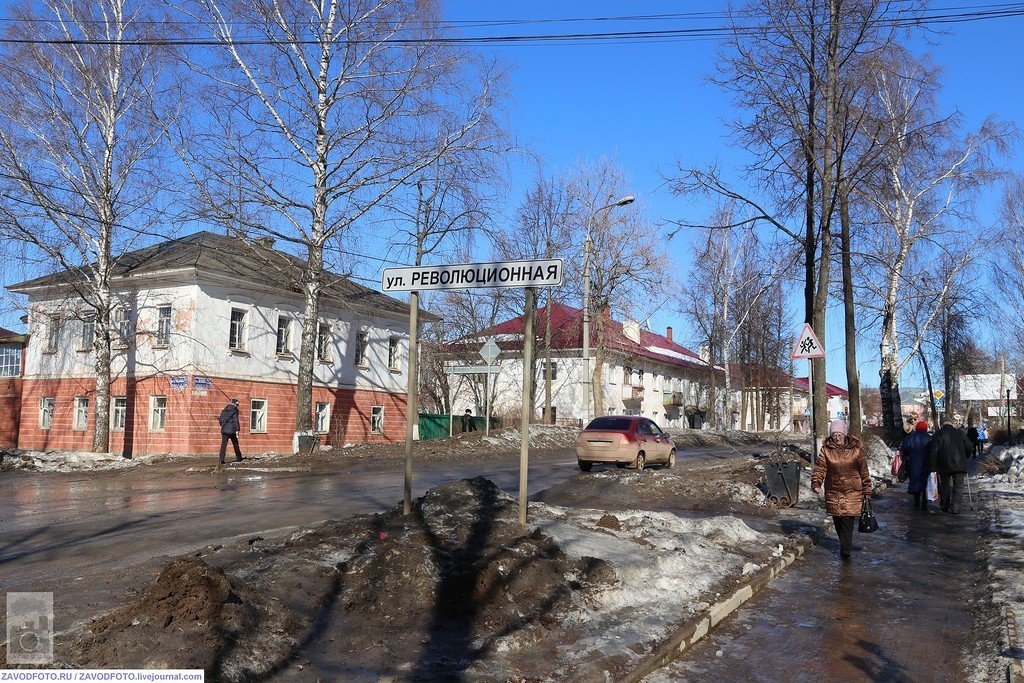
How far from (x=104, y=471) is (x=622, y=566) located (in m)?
19.7

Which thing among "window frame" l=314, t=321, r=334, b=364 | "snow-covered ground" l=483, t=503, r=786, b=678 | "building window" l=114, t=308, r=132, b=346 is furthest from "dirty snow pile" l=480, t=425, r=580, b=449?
"snow-covered ground" l=483, t=503, r=786, b=678

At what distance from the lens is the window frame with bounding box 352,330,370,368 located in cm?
3862

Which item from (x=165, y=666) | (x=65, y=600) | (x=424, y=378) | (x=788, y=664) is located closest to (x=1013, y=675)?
(x=788, y=664)

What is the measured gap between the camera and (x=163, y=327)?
103 ft

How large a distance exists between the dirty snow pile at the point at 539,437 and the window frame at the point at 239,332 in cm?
970

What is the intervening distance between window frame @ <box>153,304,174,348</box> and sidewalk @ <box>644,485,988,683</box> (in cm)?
2553

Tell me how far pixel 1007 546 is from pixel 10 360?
36869 mm

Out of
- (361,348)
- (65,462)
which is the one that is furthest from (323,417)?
(65,462)

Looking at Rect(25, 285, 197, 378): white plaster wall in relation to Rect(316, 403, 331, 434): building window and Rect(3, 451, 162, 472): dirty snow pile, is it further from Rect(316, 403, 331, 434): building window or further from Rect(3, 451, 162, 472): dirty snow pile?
Rect(316, 403, 331, 434): building window

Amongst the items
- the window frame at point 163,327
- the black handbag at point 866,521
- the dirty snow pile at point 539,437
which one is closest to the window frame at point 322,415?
the window frame at point 163,327

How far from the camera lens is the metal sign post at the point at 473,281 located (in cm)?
905

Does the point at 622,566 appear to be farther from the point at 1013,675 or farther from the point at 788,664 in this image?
the point at 1013,675

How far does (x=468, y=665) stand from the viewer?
5.65 meters

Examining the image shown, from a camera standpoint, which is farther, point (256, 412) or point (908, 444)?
point (256, 412)
